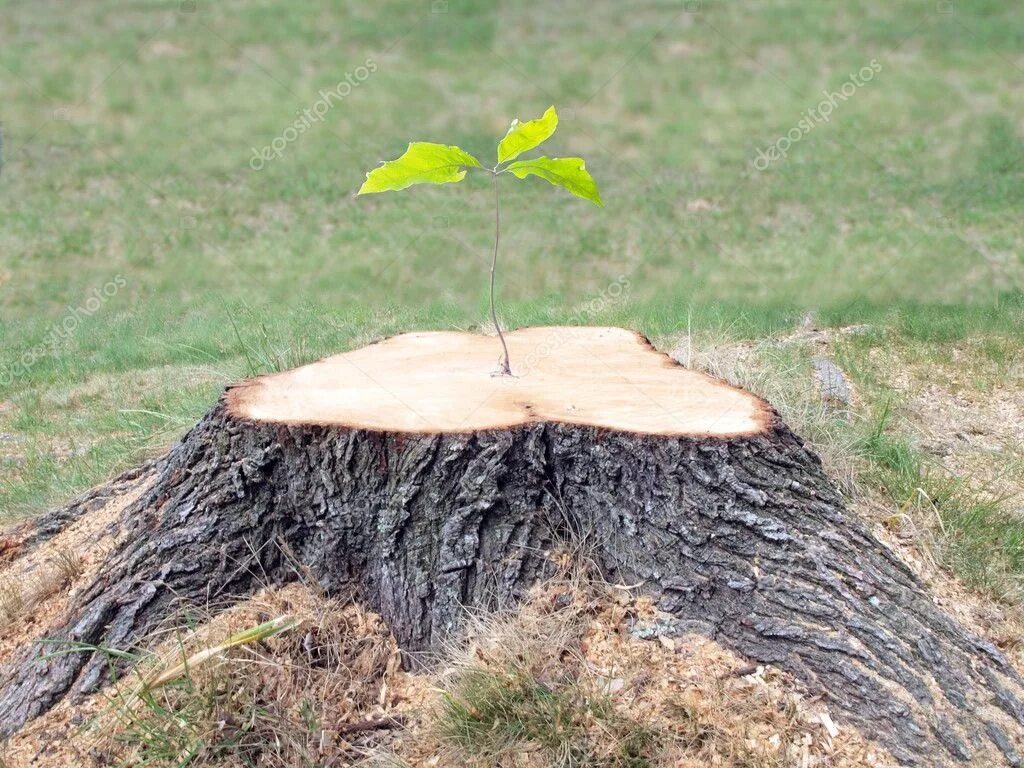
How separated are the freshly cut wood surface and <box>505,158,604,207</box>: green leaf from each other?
614 mm

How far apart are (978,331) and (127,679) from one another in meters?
5.10

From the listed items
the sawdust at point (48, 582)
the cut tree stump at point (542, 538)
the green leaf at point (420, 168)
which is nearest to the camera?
the cut tree stump at point (542, 538)

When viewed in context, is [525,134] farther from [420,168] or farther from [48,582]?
[48,582]

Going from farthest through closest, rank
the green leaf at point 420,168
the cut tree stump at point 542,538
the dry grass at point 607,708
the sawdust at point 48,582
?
the sawdust at point 48,582
the green leaf at point 420,168
the cut tree stump at point 542,538
the dry grass at point 607,708

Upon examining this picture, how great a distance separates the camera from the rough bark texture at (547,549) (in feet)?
8.77

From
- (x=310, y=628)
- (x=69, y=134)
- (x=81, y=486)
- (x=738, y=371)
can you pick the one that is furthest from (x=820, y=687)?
(x=69, y=134)

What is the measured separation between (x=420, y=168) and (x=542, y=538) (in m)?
1.20

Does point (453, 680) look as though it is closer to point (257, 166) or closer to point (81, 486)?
point (81, 486)

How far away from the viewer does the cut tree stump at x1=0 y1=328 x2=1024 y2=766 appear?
267cm

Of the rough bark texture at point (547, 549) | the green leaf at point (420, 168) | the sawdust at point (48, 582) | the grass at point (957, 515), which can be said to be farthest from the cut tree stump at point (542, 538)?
the green leaf at point (420, 168)

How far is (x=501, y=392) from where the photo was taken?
312 centimetres

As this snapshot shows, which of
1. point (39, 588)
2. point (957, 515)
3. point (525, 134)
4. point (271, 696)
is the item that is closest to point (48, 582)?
point (39, 588)

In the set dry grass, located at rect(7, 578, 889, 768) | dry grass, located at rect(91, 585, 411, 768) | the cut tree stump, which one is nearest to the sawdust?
the cut tree stump

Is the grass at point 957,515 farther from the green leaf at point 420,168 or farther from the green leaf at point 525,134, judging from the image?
the green leaf at point 420,168
